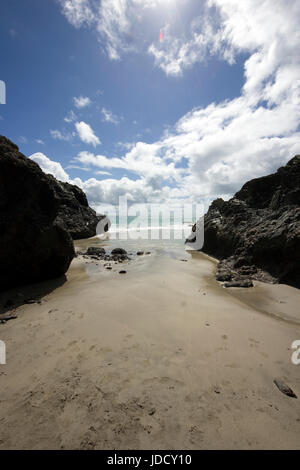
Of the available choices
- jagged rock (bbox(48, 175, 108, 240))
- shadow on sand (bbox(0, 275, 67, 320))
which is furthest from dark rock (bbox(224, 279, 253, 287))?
jagged rock (bbox(48, 175, 108, 240))

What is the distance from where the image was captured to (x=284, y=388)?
277 cm

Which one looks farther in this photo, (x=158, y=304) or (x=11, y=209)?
(x=11, y=209)

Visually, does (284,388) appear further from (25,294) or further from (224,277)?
(25,294)

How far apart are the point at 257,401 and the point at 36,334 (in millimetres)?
4149

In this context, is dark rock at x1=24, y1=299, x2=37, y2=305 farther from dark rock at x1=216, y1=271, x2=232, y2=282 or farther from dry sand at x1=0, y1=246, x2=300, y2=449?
dark rock at x1=216, y1=271, x2=232, y2=282

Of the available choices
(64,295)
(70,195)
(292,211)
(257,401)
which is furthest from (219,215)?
(70,195)

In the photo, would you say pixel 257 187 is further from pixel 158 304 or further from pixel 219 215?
pixel 158 304

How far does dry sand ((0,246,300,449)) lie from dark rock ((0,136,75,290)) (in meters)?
1.78

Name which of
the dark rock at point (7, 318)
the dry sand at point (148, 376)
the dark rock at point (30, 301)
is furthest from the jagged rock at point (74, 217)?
the dry sand at point (148, 376)

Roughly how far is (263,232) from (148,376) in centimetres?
960

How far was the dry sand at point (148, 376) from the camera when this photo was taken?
6.98 feet

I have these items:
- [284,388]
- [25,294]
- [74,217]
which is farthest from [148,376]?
[74,217]

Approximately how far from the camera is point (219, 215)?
16.9 meters
